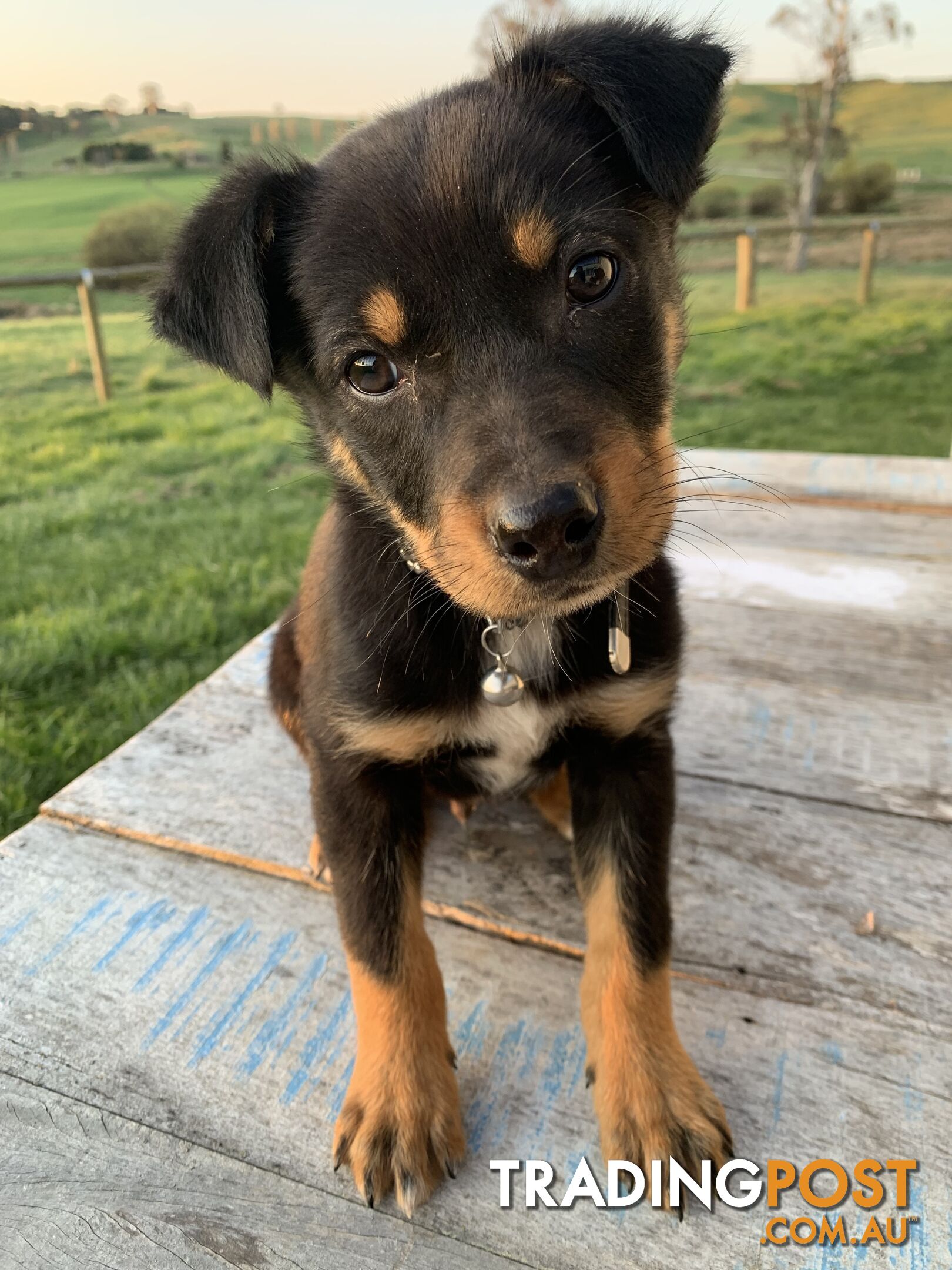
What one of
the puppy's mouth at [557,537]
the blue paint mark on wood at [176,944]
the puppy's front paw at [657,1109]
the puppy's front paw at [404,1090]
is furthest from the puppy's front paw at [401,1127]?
the puppy's mouth at [557,537]

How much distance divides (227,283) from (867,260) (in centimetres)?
989

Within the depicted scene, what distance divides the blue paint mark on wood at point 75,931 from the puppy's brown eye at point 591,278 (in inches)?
64.6

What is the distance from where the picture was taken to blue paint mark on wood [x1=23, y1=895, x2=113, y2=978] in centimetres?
191

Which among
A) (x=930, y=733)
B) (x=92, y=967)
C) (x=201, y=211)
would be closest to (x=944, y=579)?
(x=930, y=733)

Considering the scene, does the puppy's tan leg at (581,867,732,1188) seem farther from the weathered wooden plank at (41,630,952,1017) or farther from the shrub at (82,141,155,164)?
the shrub at (82,141,155,164)

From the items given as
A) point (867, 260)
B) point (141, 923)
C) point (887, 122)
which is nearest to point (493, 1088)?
point (141, 923)

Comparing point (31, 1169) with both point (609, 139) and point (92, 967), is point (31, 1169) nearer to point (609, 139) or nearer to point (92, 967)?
point (92, 967)

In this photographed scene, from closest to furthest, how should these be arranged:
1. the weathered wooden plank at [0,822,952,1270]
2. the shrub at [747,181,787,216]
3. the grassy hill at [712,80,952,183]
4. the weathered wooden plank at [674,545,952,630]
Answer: the weathered wooden plank at [0,822,952,1270] → the weathered wooden plank at [674,545,952,630] → the grassy hill at [712,80,952,183] → the shrub at [747,181,787,216]

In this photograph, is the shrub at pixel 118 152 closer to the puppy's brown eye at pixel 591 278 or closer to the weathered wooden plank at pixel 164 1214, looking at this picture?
the puppy's brown eye at pixel 591 278

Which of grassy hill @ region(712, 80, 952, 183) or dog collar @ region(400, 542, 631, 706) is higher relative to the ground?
grassy hill @ region(712, 80, 952, 183)

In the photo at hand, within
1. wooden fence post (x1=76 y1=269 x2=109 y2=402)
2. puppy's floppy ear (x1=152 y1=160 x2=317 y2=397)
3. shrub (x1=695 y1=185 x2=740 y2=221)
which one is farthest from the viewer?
shrub (x1=695 y1=185 x2=740 y2=221)

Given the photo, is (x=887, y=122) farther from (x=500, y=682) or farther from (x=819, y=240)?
(x=500, y=682)

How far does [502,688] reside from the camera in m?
1.77

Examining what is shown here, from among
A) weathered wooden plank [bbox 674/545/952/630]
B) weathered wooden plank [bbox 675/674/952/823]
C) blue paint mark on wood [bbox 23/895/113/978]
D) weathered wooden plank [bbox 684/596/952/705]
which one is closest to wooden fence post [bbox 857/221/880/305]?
weathered wooden plank [bbox 674/545/952/630]
